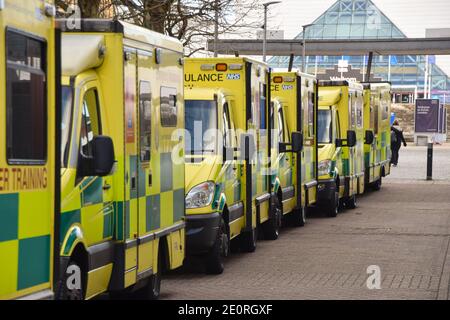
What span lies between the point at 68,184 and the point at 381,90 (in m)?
24.1

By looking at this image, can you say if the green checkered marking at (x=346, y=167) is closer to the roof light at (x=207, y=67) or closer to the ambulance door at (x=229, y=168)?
the ambulance door at (x=229, y=168)

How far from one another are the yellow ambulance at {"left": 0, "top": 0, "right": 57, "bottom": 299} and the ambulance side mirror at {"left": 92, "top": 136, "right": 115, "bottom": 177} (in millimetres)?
793

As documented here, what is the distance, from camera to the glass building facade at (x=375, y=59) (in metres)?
101

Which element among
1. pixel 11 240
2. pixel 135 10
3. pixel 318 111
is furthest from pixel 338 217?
pixel 11 240

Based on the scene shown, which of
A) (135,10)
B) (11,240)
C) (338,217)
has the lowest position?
(338,217)

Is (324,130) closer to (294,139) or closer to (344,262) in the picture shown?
(294,139)

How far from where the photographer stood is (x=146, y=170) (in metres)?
10.4

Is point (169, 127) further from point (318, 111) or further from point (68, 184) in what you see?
point (318, 111)

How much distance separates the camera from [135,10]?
27375 mm

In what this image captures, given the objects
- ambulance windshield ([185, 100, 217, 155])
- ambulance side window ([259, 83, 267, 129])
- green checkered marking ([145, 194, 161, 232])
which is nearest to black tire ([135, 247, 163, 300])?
green checkered marking ([145, 194, 161, 232])

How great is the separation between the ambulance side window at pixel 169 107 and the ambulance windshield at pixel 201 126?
104 inches

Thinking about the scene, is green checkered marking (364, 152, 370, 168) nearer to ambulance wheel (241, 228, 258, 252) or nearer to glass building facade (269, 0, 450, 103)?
ambulance wheel (241, 228, 258, 252)

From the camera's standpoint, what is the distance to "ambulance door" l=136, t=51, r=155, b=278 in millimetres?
10250
